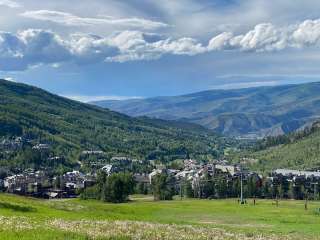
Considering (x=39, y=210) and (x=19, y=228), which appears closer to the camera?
(x=19, y=228)

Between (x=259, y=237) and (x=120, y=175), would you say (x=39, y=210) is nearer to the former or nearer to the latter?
(x=259, y=237)

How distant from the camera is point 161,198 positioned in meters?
199

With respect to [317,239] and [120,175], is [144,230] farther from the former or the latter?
[120,175]

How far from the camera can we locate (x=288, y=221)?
280ft

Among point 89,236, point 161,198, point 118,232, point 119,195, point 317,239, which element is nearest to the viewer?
Answer: point 89,236

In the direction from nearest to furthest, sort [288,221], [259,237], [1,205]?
1. [259,237]
2. [1,205]
3. [288,221]

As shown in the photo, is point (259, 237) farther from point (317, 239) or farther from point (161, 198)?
point (161, 198)

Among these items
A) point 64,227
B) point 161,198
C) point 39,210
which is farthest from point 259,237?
point 161,198

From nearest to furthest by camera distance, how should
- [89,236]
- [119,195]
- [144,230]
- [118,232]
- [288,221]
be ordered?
1. [89,236]
2. [118,232]
3. [144,230]
4. [288,221]
5. [119,195]

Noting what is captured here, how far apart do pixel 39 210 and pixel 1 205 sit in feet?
14.8

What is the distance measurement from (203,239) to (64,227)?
35.2 feet

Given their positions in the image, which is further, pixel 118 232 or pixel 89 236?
pixel 118 232

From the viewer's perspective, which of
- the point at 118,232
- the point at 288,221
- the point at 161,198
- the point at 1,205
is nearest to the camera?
the point at 118,232

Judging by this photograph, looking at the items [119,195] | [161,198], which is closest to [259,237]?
[119,195]
